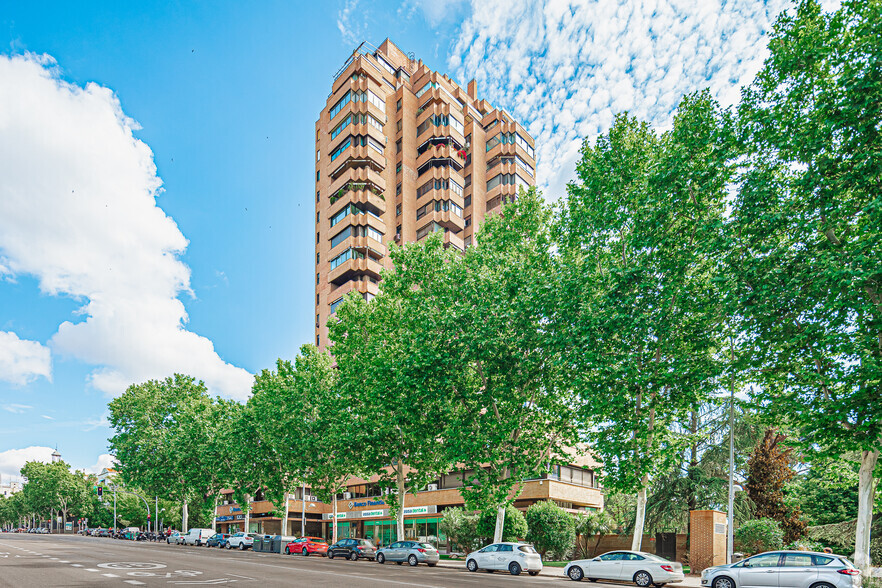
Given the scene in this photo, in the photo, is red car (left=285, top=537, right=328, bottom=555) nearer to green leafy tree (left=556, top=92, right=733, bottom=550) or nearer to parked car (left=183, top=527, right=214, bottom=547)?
parked car (left=183, top=527, right=214, bottom=547)

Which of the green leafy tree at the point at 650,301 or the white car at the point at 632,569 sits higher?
the green leafy tree at the point at 650,301

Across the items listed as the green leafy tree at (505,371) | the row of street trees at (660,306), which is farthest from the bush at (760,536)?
the green leafy tree at (505,371)

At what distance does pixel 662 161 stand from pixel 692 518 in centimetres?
1626

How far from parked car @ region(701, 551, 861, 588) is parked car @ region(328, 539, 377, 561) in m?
22.3

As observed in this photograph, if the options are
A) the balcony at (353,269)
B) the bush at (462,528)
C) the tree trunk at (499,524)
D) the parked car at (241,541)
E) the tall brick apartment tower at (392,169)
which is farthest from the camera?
the tall brick apartment tower at (392,169)

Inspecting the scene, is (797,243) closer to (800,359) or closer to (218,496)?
(800,359)

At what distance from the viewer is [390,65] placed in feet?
278

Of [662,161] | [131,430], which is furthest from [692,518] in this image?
[131,430]

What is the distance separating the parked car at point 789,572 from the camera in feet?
52.3

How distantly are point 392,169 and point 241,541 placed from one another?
48.9 meters

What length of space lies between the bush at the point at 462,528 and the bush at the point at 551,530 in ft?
12.7

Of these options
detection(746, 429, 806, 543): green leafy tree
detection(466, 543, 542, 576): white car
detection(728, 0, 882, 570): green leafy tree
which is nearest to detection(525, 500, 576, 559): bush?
detection(466, 543, 542, 576): white car

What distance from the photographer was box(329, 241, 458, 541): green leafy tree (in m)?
28.6

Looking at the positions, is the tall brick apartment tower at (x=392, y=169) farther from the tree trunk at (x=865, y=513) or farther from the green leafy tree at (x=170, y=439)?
the tree trunk at (x=865, y=513)
